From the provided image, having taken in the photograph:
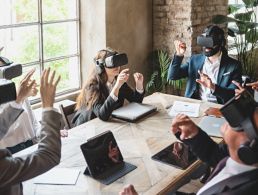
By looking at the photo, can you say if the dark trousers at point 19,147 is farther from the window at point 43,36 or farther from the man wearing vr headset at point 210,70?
the man wearing vr headset at point 210,70

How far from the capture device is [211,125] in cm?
291

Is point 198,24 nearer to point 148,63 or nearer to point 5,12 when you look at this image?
point 148,63

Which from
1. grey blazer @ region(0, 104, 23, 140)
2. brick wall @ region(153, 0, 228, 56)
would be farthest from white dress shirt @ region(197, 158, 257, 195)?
brick wall @ region(153, 0, 228, 56)

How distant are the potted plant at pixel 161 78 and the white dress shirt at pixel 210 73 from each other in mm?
815

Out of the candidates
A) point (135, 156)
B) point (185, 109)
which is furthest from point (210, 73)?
point (135, 156)

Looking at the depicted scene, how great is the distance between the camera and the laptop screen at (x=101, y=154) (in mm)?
2162

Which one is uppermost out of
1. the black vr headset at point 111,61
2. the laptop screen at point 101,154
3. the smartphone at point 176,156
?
the black vr headset at point 111,61

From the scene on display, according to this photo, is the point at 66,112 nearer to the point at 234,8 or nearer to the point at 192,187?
the point at 192,187

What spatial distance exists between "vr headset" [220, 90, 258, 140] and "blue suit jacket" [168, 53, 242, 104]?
6.76ft

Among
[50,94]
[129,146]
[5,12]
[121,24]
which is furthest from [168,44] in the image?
[50,94]

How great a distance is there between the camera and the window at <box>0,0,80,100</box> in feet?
12.5

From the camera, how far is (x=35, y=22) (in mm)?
4016

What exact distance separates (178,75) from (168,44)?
0.97 meters

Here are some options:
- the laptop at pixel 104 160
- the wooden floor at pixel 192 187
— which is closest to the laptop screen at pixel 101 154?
the laptop at pixel 104 160
